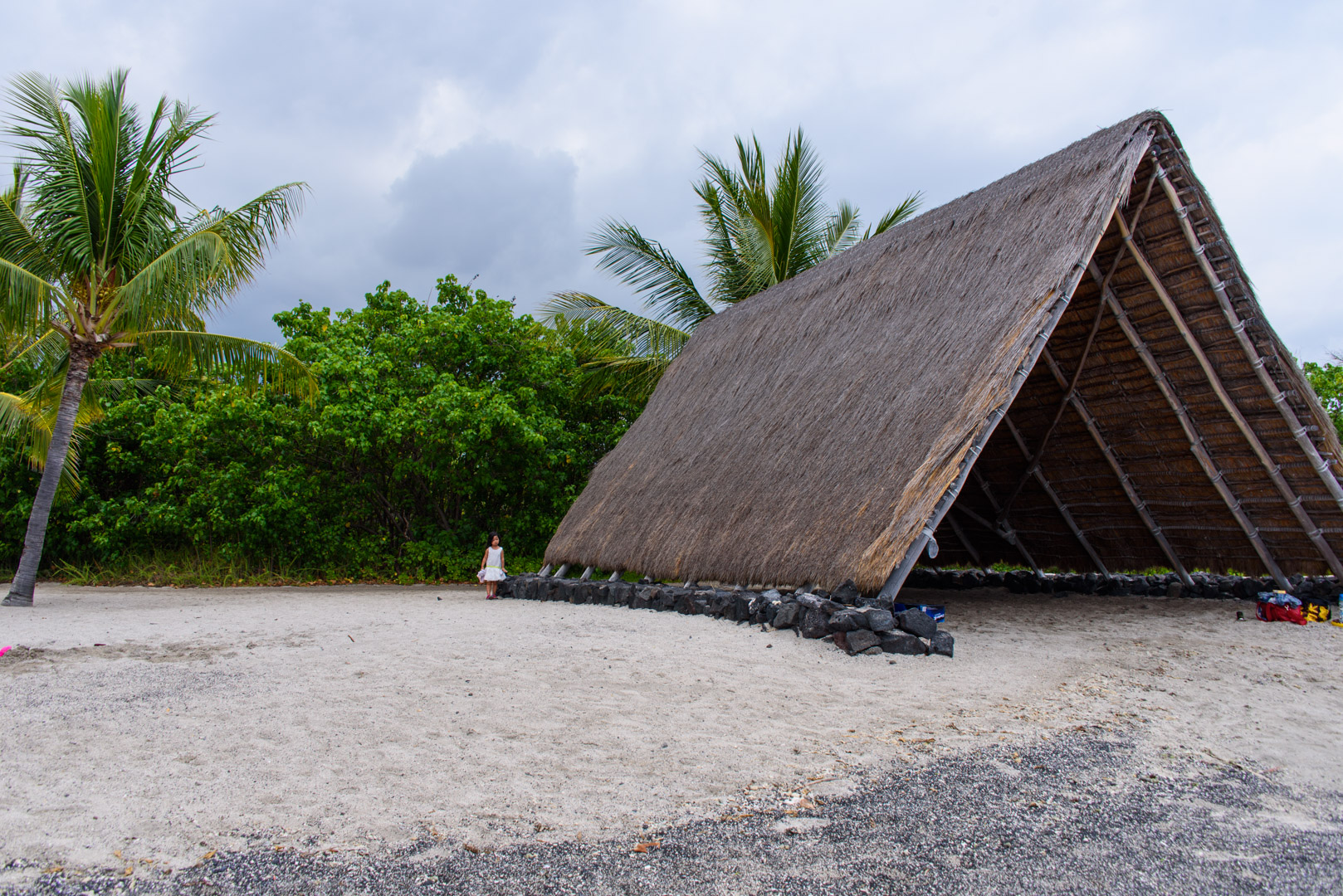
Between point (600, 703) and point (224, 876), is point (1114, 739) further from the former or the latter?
point (224, 876)

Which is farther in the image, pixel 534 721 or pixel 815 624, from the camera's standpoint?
pixel 815 624

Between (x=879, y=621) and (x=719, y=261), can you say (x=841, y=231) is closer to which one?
(x=719, y=261)

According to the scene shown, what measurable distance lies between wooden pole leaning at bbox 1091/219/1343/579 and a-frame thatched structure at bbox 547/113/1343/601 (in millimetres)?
22

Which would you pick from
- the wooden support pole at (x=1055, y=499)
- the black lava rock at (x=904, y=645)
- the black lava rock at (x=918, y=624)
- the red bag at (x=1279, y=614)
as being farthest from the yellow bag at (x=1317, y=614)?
the black lava rock at (x=904, y=645)

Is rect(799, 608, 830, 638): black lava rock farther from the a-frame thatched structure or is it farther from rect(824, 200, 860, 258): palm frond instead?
rect(824, 200, 860, 258): palm frond

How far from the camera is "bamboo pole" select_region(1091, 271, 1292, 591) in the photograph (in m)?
7.12

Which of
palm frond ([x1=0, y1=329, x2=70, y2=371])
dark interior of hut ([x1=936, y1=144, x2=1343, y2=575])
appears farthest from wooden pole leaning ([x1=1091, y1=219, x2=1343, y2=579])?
palm frond ([x1=0, y1=329, x2=70, y2=371])

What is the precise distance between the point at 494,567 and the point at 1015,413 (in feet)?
20.7

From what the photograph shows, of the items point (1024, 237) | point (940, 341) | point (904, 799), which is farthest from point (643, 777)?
point (1024, 237)

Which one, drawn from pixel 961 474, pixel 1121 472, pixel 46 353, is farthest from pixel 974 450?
pixel 46 353

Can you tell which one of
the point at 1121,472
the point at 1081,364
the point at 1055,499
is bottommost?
the point at 1055,499

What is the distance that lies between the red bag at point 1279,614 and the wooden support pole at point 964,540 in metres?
3.98

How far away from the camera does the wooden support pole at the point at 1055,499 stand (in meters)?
9.09

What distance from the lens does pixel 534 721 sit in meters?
3.48
